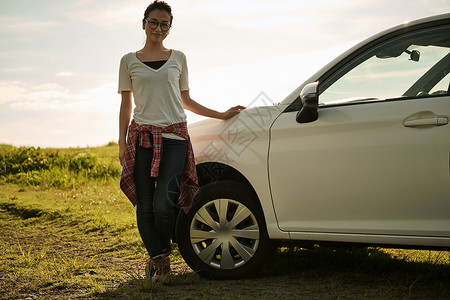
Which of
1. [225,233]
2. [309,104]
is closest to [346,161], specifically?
[309,104]

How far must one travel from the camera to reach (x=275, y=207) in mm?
3975

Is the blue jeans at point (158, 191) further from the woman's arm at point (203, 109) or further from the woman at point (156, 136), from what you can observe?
the woman's arm at point (203, 109)

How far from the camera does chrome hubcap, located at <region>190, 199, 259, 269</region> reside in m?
4.15

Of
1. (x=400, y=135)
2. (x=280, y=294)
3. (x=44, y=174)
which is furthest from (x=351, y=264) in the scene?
(x=44, y=174)

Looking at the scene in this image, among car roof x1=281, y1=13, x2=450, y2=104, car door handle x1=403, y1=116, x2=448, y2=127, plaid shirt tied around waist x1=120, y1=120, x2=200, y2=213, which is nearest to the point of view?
car door handle x1=403, y1=116, x2=448, y2=127

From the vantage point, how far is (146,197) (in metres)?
4.27

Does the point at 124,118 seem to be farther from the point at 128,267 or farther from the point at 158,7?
the point at 128,267

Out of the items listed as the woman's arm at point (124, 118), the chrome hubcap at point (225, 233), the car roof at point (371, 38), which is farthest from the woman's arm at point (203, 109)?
the chrome hubcap at point (225, 233)

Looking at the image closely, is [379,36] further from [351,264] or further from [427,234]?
[351,264]

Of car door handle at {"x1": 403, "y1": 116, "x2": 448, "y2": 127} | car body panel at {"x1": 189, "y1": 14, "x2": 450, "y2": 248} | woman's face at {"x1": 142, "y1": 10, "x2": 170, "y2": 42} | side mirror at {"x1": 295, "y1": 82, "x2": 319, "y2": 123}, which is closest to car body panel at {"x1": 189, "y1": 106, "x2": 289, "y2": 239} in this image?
car body panel at {"x1": 189, "y1": 14, "x2": 450, "y2": 248}

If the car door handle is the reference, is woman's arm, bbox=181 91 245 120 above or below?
above

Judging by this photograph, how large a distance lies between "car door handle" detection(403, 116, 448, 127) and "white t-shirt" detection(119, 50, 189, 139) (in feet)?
5.60

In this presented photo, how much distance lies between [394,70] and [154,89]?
178 cm

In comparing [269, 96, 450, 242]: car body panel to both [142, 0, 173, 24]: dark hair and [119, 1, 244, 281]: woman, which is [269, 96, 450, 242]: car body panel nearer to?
[119, 1, 244, 281]: woman
